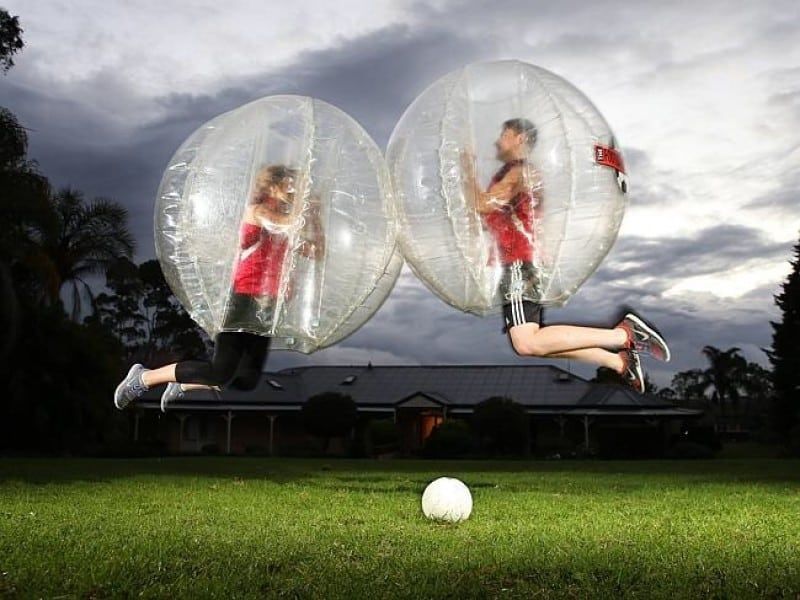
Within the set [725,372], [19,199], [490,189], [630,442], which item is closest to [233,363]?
[490,189]

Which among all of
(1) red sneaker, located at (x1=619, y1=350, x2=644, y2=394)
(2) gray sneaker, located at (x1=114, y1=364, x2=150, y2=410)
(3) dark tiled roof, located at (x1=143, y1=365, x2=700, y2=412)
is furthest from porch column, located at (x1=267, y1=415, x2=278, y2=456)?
(1) red sneaker, located at (x1=619, y1=350, x2=644, y2=394)

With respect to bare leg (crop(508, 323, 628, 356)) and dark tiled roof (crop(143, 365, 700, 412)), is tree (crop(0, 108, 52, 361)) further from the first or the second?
bare leg (crop(508, 323, 628, 356))

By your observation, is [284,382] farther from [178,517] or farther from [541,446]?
[178,517]

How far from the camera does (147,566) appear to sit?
210 inches

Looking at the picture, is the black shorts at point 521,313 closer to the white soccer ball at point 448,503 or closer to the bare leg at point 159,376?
the white soccer ball at point 448,503

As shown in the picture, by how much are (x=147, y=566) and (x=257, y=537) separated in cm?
148

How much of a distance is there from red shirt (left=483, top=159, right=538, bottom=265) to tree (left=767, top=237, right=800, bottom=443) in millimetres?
42281

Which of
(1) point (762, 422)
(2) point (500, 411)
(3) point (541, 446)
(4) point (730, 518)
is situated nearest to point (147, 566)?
(4) point (730, 518)

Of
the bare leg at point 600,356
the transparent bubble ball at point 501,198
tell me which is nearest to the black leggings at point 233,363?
the transparent bubble ball at point 501,198

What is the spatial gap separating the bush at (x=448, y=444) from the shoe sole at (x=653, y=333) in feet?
83.1

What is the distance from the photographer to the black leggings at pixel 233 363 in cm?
612

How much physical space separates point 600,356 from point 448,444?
997 inches

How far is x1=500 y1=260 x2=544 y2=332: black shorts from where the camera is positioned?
18.7 ft

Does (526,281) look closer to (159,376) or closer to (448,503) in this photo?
(448,503)
